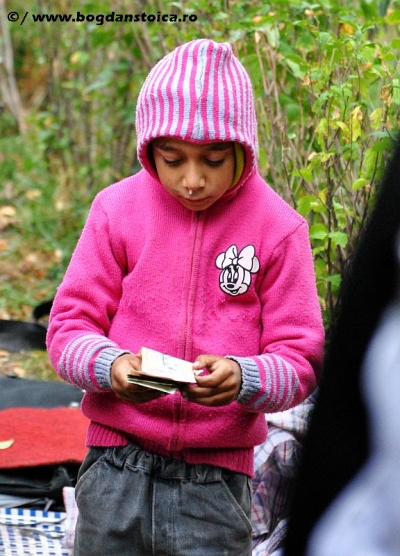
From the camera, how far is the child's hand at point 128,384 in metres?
2.23

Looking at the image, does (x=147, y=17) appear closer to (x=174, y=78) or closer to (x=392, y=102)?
(x=392, y=102)

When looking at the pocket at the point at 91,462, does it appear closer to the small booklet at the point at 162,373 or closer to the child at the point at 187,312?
the child at the point at 187,312

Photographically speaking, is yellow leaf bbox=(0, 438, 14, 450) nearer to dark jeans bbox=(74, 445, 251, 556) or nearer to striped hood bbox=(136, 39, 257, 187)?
dark jeans bbox=(74, 445, 251, 556)

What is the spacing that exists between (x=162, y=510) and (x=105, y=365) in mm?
401

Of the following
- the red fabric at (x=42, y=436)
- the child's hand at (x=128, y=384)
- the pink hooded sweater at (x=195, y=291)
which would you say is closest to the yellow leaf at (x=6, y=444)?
the red fabric at (x=42, y=436)

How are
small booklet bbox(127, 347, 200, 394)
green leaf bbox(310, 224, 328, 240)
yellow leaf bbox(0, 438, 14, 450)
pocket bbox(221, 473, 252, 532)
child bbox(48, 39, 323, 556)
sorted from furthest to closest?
yellow leaf bbox(0, 438, 14, 450) → green leaf bbox(310, 224, 328, 240) → pocket bbox(221, 473, 252, 532) → child bbox(48, 39, 323, 556) → small booklet bbox(127, 347, 200, 394)

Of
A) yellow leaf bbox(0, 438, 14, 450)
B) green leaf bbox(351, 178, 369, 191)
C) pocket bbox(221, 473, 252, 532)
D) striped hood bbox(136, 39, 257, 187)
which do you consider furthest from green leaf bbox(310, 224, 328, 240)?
yellow leaf bbox(0, 438, 14, 450)

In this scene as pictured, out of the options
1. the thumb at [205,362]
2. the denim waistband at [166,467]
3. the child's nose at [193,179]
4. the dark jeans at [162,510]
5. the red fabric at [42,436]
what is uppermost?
the child's nose at [193,179]

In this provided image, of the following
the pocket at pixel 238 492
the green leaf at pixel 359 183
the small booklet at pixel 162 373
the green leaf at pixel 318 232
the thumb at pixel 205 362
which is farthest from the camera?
the green leaf at pixel 318 232

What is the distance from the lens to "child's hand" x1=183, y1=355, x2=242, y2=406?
220 cm

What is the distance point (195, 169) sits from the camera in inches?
90.7

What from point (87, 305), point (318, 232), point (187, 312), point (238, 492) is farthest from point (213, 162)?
point (318, 232)

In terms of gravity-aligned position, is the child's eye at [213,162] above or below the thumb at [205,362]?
above

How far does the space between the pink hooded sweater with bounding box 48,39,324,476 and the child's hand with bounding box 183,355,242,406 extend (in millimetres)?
71
